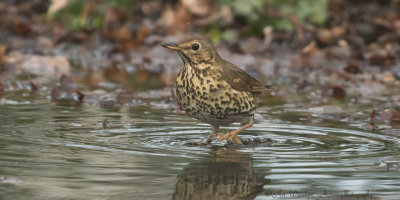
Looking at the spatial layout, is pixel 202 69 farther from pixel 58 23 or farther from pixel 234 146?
pixel 58 23

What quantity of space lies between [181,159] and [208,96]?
0.94 metres

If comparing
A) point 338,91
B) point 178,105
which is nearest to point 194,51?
point 178,105

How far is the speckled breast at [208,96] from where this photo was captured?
5723 millimetres

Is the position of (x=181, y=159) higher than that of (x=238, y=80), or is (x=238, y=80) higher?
(x=238, y=80)

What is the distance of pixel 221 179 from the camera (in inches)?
171

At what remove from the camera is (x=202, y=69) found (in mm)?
5875

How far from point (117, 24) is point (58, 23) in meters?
1.39

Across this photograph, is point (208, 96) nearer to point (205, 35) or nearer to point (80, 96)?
point (80, 96)

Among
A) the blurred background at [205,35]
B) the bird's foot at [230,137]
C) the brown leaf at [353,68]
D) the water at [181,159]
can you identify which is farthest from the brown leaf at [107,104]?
the brown leaf at [353,68]

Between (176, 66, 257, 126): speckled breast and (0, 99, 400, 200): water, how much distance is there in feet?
0.72

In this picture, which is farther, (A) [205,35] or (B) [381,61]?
(A) [205,35]

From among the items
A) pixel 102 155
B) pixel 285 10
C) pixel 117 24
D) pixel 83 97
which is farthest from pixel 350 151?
pixel 117 24

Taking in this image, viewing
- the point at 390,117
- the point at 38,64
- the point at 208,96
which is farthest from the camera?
the point at 38,64

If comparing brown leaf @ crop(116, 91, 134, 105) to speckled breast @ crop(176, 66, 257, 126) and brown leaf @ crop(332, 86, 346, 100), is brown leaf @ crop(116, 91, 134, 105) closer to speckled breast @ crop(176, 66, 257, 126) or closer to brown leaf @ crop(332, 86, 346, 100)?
speckled breast @ crop(176, 66, 257, 126)
